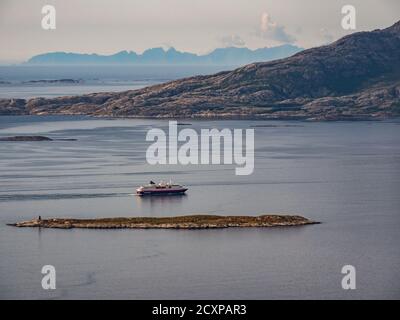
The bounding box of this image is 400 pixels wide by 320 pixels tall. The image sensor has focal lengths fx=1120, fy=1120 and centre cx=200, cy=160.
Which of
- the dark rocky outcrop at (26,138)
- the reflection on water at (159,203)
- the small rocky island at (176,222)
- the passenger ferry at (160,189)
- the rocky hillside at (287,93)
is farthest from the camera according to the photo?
the rocky hillside at (287,93)

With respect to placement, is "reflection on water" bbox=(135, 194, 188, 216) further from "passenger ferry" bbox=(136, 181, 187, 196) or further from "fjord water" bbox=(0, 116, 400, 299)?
"passenger ferry" bbox=(136, 181, 187, 196)

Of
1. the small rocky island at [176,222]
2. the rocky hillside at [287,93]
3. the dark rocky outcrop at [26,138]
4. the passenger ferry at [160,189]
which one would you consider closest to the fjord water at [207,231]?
the passenger ferry at [160,189]

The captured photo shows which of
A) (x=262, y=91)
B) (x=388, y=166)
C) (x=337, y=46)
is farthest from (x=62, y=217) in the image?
(x=337, y=46)

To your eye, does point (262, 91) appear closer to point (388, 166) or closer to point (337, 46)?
point (337, 46)

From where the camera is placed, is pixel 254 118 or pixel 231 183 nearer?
pixel 231 183

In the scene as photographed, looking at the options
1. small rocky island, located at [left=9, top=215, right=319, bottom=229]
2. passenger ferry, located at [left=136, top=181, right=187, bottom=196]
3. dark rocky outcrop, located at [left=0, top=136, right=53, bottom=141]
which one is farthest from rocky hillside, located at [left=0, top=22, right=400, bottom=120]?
small rocky island, located at [left=9, top=215, right=319, bottom=229]

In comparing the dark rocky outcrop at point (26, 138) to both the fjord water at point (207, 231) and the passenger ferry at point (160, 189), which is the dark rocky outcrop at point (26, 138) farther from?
the passenger ferry at point (160, 189)
